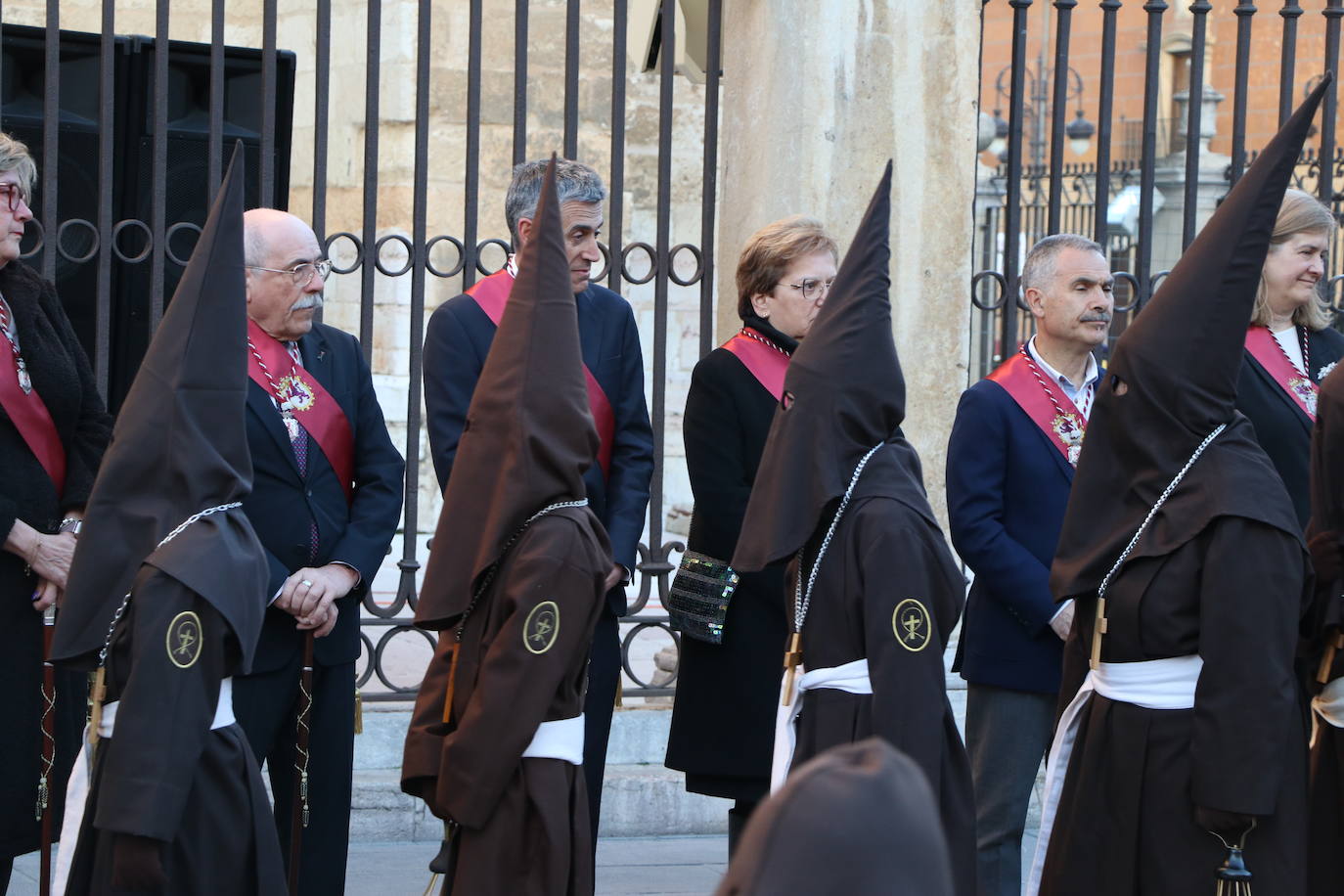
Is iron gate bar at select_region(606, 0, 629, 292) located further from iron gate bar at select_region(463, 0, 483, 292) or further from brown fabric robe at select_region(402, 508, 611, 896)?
brown fabric robe at select_region(402, 508, 611, 896)

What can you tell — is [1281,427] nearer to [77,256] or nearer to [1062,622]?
[1062,622]

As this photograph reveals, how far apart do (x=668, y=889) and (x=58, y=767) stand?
176cm

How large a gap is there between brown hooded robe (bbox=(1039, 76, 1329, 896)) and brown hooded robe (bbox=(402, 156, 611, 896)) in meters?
0.99

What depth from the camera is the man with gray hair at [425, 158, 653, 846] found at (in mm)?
4379

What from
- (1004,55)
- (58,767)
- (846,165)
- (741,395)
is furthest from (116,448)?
(1004,55)

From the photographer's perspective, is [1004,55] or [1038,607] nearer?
[1038,607]

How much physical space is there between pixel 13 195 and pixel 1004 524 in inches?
97.0

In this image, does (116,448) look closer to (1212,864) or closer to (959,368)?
(1212,864)

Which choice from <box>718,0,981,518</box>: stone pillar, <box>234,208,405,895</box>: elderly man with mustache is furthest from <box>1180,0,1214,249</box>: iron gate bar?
<box>234,208,405,895</box>: elderly man with mustache

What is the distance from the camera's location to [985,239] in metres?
18.2

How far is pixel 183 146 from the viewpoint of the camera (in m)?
5.55

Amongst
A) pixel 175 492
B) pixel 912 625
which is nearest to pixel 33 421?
pixel 175 492

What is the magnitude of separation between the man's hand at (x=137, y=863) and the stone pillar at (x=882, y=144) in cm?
301

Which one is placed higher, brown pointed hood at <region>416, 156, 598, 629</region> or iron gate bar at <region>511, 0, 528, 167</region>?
iron gate bar at <region>511, 0, 528, 167</region>
